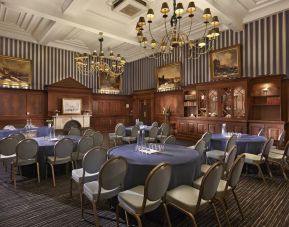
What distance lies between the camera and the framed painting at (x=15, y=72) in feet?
34.1

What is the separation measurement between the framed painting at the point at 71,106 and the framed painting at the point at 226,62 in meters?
7.60

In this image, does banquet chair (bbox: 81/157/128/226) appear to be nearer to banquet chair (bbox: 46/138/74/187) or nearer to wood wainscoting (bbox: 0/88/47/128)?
banquet chair (bbox: 46/138/74/187)

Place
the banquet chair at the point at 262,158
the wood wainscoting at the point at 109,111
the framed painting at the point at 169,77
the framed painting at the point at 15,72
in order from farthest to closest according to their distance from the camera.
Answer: the wood wainscoting at the point at 109,111 < the framed painting at the point at 169,77 < the framed painting at the point at 15,72 < the banquet chair at the point at 262,158

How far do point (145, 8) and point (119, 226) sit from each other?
750cm

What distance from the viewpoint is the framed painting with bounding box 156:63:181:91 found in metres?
12.1

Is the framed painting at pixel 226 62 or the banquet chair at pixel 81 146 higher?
the framed painting at pixel 226 62

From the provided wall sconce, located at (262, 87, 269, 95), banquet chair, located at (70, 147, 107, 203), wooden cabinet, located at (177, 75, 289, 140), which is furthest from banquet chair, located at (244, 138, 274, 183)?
wall sconce, located at (262, 87, 269, 95)

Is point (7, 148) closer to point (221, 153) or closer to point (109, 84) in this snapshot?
point (221, 153)

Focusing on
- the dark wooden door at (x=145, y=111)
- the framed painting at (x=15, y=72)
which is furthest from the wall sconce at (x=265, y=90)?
the framed painting at (x=15, y=72)

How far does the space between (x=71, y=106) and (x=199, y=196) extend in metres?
10.8

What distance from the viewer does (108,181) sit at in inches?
106

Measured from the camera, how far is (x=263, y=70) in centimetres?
872

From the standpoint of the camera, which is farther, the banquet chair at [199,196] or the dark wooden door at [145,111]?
the dark wooden door at [145,111]

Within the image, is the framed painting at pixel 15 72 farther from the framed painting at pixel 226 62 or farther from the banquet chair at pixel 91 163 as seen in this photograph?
the framed painting at pixel 226 62
